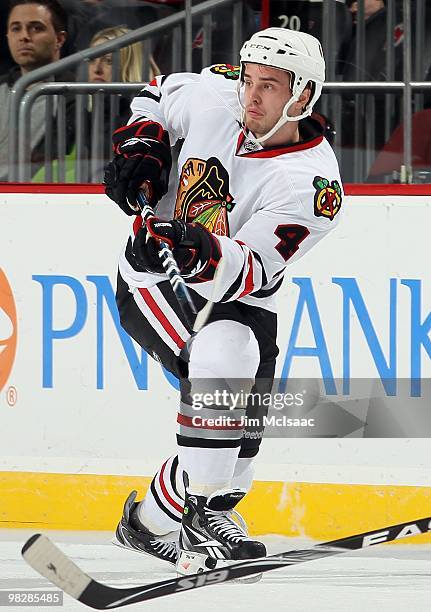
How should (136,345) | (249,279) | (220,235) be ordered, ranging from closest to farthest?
(249,279) < (220,235) < (136,345)

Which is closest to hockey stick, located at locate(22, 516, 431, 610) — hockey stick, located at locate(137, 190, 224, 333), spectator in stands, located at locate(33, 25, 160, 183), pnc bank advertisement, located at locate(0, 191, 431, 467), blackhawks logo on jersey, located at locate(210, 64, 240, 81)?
hockey stick, located at locate(137, 190, 224, 333)

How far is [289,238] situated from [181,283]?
249 mm

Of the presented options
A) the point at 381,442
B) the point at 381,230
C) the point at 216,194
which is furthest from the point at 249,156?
the point at 381,442

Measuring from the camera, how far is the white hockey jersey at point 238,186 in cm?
278

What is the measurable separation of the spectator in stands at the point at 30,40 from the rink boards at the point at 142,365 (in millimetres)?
219

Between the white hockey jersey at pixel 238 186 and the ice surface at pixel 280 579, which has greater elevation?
the white hockey jersey at pixel 238 186

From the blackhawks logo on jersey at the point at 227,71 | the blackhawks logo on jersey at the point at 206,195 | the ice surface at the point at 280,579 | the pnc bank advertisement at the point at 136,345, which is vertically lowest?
the ice surface at the point at 280,579

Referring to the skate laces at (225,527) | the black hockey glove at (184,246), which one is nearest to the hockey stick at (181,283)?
the black hockey glove at (184,246)

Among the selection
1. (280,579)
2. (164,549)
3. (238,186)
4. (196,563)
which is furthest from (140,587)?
(238,186)

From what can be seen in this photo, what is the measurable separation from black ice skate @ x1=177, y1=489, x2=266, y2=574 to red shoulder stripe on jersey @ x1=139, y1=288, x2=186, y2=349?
1.08 ft

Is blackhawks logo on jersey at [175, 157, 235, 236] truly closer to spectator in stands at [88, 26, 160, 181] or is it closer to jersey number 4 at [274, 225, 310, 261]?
jersey number 4 at [274, 225, 310, 261]

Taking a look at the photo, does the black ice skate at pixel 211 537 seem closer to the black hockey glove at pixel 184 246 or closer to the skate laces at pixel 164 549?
the skate laces at pixel 164 549

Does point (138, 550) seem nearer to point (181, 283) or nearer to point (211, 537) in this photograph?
point (211, 537)

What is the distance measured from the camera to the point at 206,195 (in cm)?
293
